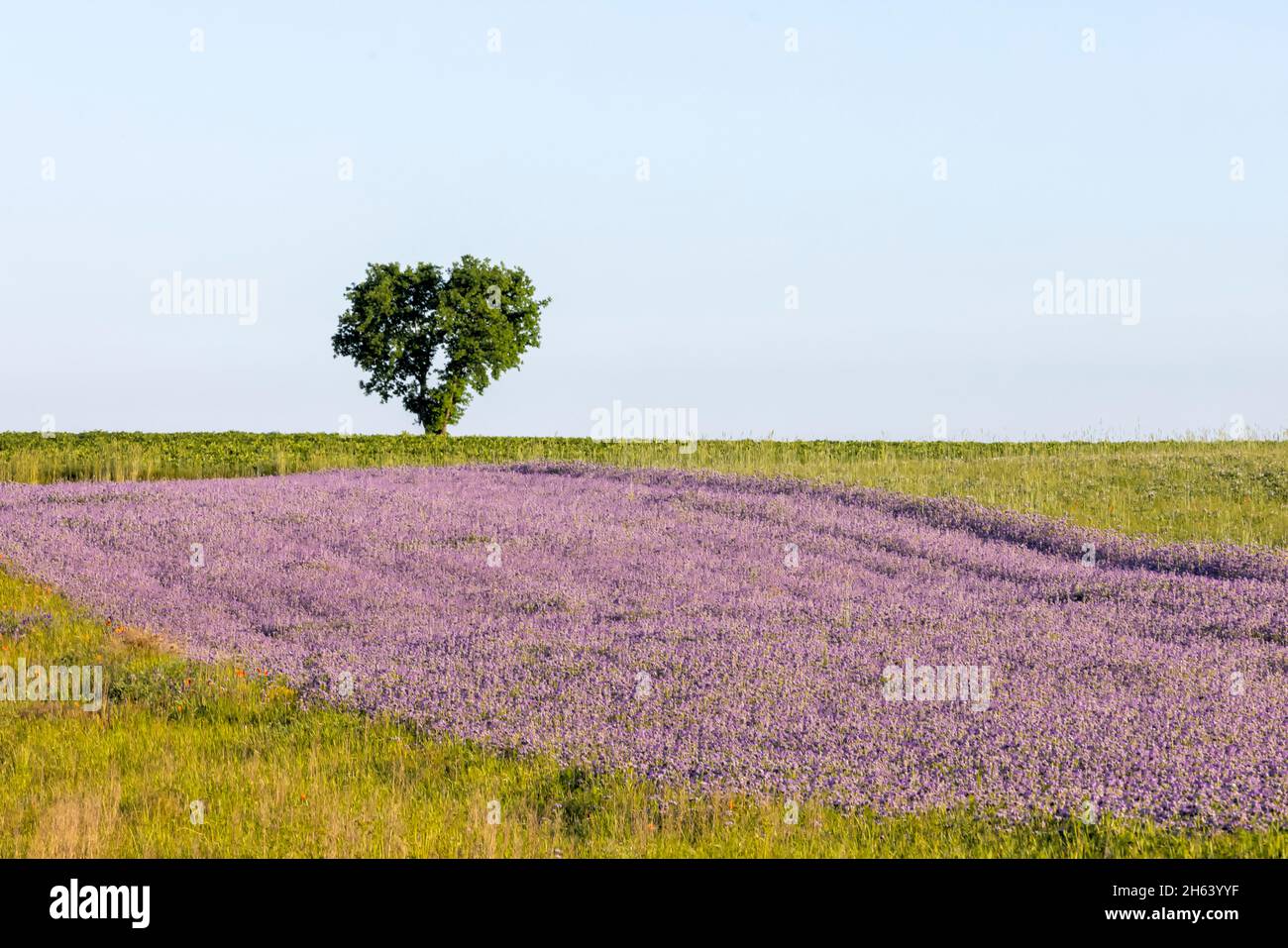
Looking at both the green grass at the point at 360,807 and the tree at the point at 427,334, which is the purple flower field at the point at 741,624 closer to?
the green grass at the point at 360,807

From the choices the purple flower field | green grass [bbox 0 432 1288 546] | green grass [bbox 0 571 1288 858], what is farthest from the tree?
green grass [bbox 0 571 1288 858]

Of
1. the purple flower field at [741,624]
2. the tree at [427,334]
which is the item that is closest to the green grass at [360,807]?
the purple flower field at [741,624]

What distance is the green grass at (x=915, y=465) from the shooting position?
943 inches

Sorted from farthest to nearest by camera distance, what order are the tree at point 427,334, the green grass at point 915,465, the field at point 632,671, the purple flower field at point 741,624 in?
the tree at point 427,334
the green grass at point 915,465
the purple flower field at point 741,624
the field at point 632,671

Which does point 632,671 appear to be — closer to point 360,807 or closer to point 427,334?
point 360,807

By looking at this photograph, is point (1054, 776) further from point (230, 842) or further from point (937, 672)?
point (230, 842)

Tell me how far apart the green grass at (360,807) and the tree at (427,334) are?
4856 centimetres

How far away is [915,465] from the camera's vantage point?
1268 inches

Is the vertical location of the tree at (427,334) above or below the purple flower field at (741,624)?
above

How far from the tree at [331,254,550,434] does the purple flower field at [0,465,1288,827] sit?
33.0 meters

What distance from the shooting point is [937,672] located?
434 inches

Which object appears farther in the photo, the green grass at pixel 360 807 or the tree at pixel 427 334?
the tree at pixel 427 334

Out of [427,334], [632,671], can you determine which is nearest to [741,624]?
[632,671]
